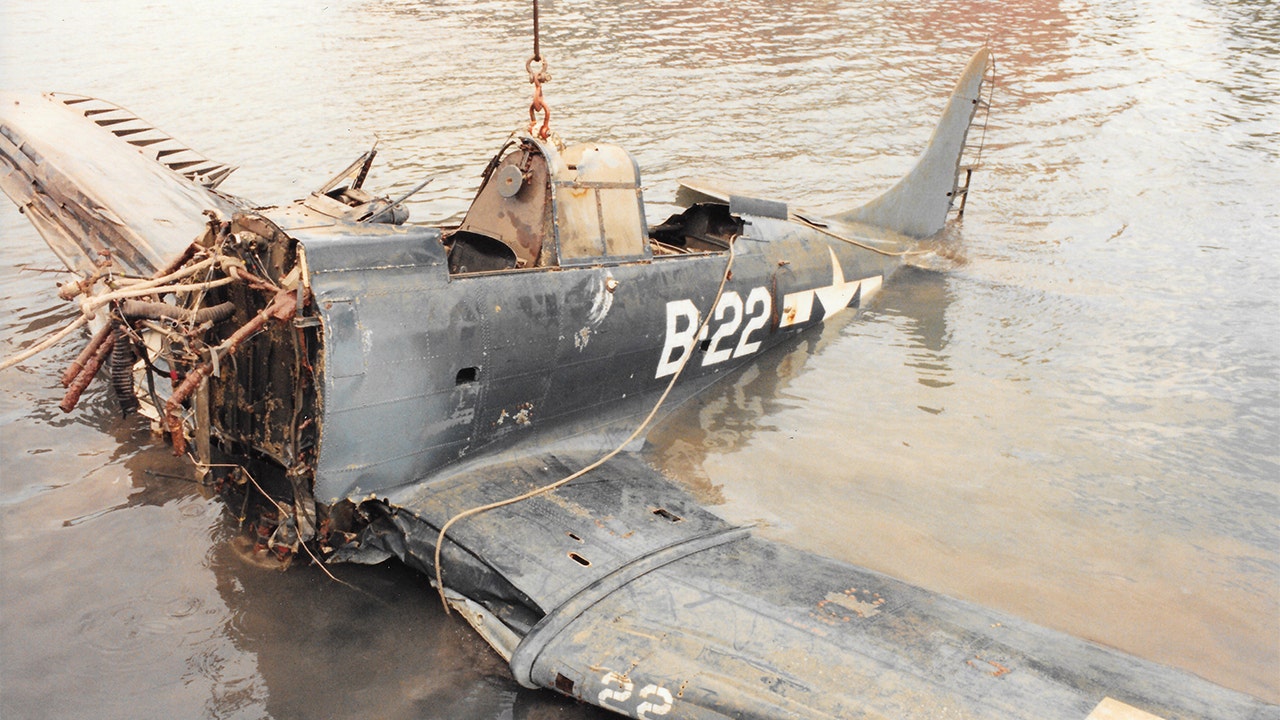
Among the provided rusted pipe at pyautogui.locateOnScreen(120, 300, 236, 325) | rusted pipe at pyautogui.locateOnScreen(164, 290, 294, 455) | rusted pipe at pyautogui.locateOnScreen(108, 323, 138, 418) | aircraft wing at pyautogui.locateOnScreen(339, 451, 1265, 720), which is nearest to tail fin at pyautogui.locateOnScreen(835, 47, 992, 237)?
aircraft wing at pyautogui.locateOnScreen(339, 451, 1265, 720)

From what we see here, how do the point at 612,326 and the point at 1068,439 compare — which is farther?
the point at 1068,439

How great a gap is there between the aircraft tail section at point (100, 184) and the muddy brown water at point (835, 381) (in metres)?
1.28

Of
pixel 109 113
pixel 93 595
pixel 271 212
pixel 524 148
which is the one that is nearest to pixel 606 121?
pixel 109 113

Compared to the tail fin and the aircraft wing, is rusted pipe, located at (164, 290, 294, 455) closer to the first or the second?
the aircraft wing

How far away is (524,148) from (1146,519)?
6087 millimetres

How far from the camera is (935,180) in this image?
12.8 m

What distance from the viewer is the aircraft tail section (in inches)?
358

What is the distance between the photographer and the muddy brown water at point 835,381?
19.1 ft

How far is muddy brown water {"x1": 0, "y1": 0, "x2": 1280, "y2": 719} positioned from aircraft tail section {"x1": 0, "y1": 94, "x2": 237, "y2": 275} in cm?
128

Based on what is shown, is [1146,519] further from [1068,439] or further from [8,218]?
[8,218]

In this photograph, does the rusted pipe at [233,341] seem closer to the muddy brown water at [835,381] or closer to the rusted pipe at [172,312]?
the rusted pipe at [172,312]

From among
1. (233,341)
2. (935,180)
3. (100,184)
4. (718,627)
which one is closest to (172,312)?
(233,341)

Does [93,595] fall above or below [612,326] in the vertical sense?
below

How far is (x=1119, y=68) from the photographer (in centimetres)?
2327
